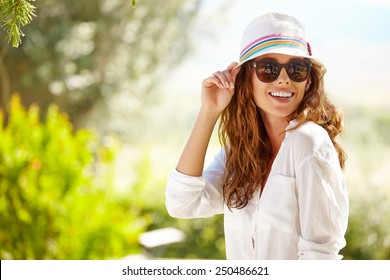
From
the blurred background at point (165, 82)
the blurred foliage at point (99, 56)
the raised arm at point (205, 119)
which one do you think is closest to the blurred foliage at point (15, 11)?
the raised arm at point (205, 119)

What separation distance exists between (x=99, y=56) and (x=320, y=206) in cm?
478

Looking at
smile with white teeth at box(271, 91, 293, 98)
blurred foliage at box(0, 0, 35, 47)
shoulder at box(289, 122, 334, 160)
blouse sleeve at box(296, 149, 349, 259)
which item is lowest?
blouse sleeve at box(296, 149, 349, 259)

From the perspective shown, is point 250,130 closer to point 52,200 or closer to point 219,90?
point 219,90

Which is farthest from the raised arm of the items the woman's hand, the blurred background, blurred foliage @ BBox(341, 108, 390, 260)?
blurred foliage @ BBox(341, 108, 390, 260)

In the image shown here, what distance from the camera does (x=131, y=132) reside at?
6.24 metres

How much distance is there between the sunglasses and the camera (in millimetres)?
1481

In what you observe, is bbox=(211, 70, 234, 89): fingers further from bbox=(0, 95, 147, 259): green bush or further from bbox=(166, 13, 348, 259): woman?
bbox=(0, 95, 147, 259): green bush

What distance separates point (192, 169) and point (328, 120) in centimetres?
35

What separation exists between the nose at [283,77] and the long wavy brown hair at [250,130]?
0.07m

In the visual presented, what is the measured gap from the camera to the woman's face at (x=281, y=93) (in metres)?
1.49

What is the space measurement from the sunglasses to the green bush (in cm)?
252

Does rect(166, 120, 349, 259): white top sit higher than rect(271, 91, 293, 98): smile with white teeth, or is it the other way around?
rect(271, 91, 293, 98): smile with white teeth

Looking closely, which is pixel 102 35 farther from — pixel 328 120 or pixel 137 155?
pixel 328 120
